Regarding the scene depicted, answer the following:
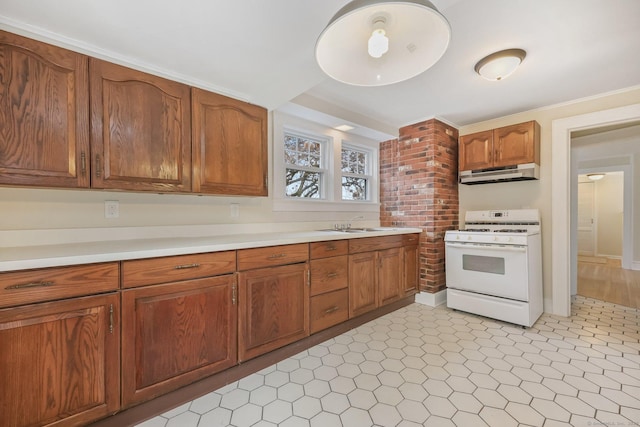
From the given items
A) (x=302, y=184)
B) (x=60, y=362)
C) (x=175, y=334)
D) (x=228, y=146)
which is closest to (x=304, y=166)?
(x=302, y=184)

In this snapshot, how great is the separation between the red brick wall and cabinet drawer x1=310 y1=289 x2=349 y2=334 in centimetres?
134

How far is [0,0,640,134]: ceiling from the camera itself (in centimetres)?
145

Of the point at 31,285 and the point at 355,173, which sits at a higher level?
the point at 355,173

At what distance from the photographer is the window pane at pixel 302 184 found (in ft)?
9.73

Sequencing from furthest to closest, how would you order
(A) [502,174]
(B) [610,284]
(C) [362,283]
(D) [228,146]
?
(B) [610,284], (A) [502,174], (C) [362,283], (D) [228,146]

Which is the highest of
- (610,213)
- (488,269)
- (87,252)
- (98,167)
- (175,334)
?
(98,167)

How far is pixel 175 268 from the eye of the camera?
61.6 inches

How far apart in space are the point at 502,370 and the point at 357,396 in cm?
109

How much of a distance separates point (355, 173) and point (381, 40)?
9.05ft

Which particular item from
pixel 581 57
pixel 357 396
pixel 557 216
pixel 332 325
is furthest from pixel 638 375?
pixel 581 57

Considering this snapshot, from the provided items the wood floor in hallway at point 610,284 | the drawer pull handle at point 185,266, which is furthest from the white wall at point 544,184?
the drawer pull handle at point 185,266

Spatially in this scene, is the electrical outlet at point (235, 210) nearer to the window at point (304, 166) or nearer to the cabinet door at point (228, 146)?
the cabinet door at point (228, 146)

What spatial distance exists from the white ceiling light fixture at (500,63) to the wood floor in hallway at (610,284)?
3241mm

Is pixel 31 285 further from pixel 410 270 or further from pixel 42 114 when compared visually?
pixel 410 270
